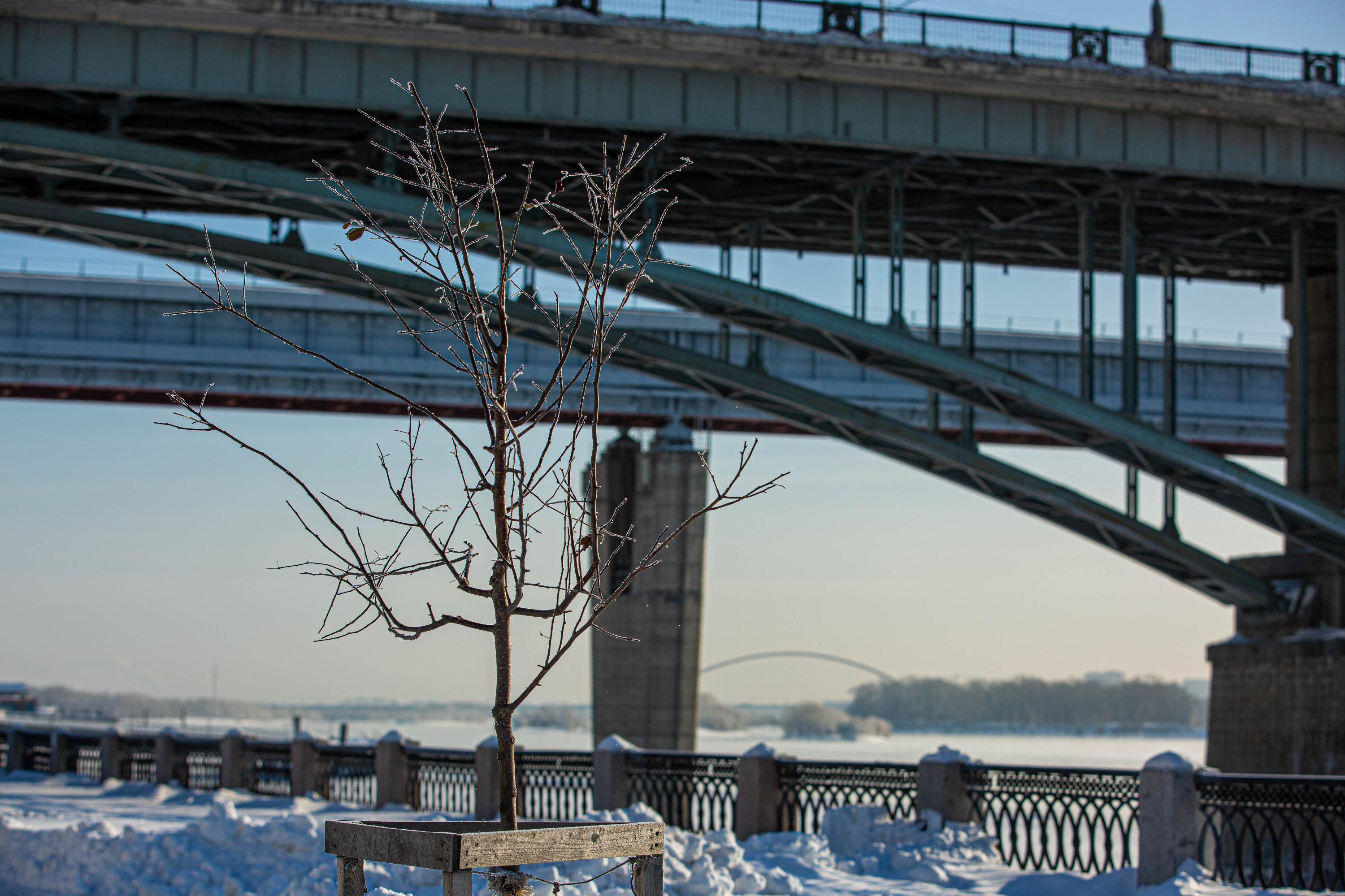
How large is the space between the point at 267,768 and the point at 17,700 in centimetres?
6312

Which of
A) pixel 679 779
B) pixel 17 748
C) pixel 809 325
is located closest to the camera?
pixel 679 779

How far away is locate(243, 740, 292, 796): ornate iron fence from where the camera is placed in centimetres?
2258

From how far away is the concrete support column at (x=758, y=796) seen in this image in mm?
16297

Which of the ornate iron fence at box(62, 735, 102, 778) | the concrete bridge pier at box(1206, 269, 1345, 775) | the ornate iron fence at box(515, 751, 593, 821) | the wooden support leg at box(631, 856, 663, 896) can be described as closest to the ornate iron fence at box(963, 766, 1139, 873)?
the ornate iron fence at box(515, 751, 593, 821)

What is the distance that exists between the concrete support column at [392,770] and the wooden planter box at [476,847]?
14023mm

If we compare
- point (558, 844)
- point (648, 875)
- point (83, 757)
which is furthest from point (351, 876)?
point (83, 757)

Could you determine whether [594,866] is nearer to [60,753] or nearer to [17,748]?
[60,753]

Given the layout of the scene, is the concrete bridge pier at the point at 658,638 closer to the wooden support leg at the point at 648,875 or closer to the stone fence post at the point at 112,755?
the stone fence post at the point at 112,755

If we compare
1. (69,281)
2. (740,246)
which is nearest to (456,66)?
(740,246)

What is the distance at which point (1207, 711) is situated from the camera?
1142 inches

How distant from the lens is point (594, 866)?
11.5 m

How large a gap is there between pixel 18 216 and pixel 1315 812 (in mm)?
17717

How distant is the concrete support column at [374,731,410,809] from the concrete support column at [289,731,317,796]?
2204 millimetres

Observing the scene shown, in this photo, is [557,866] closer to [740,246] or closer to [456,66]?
[456,66]
